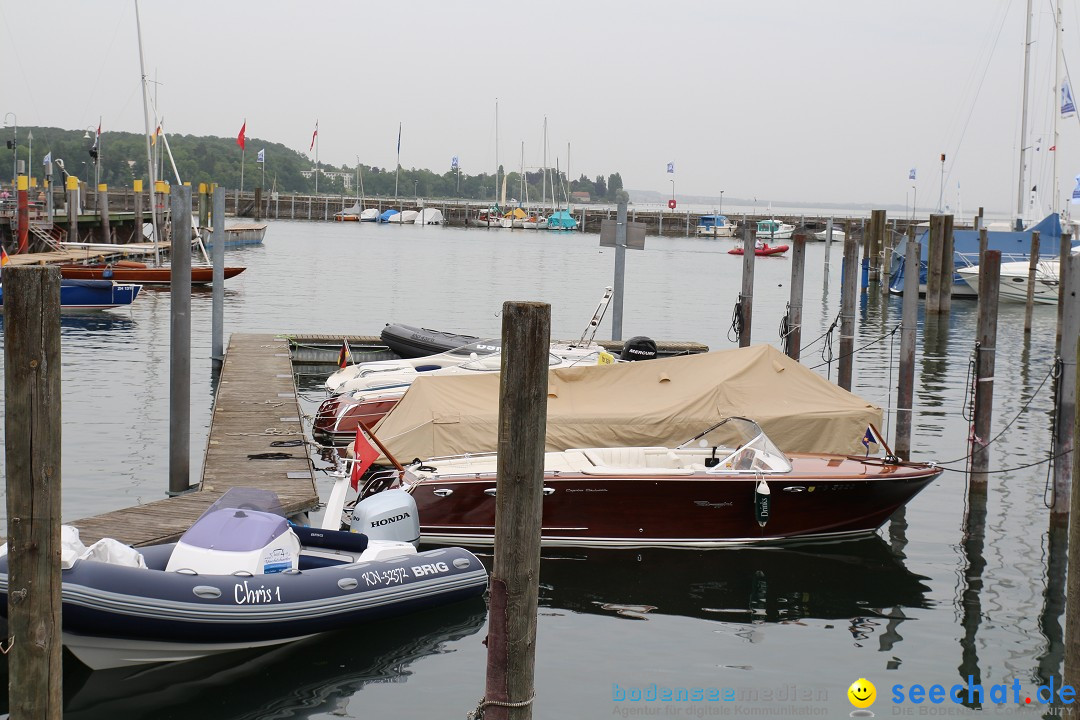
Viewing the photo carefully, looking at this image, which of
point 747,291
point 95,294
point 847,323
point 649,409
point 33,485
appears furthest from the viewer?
point 95,294

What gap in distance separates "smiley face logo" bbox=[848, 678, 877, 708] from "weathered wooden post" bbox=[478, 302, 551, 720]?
359 centimetres

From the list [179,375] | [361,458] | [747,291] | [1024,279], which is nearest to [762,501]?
[361,458]

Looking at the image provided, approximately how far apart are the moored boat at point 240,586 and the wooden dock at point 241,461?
0.97 metres

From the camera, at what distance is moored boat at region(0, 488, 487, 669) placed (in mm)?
7730

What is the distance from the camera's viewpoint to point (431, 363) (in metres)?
18.9

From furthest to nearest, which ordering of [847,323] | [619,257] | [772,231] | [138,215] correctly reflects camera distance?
[772,231]
[138,215]
[619,257]
[847,323]

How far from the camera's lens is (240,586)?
328 inches

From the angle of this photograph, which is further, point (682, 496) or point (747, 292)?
point (747, 292)

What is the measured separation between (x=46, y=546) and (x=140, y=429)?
1231cm

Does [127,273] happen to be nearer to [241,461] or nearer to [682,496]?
[241,461]

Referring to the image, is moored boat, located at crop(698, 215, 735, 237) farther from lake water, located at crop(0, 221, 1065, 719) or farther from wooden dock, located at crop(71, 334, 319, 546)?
wooden dock, located at crop(71, 334, 319, 546)

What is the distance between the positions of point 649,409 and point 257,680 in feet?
20.6

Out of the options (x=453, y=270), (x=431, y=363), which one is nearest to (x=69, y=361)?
(x=431, y=363)

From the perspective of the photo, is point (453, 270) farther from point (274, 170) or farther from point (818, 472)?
point (274, 170)
